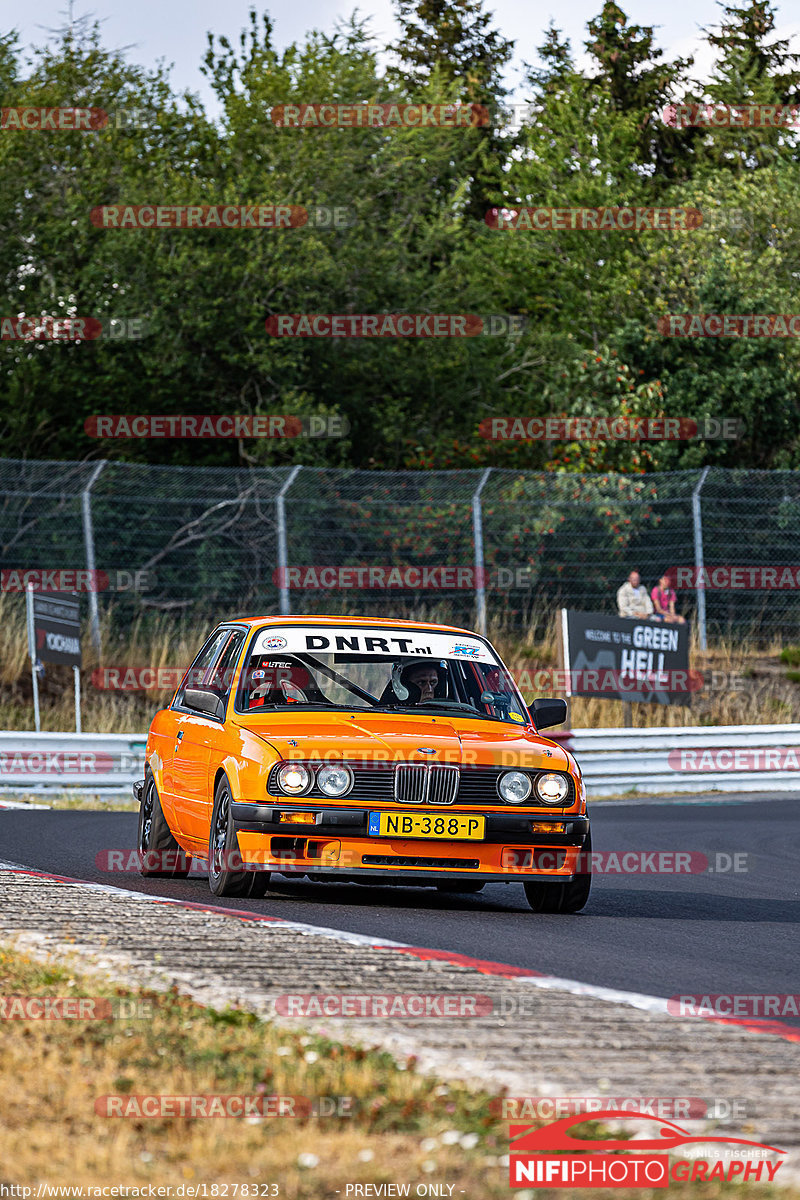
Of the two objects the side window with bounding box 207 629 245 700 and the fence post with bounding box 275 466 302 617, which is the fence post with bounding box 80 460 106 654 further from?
the side window with bounding box 207 629 245 700

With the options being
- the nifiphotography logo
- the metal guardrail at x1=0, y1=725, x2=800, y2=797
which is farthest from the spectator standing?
the nifiphotography logo

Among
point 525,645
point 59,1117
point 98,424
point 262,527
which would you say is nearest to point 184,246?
point 98,424

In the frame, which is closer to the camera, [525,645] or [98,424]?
[525,645]

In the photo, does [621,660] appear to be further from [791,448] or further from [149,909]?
[149,909]

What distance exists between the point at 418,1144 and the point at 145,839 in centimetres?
718

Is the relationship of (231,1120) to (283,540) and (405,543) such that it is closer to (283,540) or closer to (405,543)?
(283,540)

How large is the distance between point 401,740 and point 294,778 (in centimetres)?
60

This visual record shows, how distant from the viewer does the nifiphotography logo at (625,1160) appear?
377 cm

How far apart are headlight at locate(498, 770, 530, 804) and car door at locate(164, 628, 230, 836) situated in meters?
1.76

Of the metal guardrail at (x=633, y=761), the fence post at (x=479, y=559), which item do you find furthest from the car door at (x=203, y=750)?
the fence post at (x=479, y=559)

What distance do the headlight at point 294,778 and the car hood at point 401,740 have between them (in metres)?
0.06

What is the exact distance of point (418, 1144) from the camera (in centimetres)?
394

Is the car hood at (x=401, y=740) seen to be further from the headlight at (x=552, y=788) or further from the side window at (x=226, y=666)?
the side window at (x=226, y=666)

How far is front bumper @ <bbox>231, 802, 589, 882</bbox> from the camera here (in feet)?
28.4
